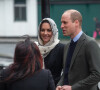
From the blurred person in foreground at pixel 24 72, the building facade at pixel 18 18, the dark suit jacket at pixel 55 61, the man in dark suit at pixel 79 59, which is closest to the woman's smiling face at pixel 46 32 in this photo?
the dark suit jacket at pixel 55 61

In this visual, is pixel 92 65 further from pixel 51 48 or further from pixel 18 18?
pixel 18 18

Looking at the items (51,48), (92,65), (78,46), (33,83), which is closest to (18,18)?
(51,48)

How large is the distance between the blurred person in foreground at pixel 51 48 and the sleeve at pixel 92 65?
2.71 feet

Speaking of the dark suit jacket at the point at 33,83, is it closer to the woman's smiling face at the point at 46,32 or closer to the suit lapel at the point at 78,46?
the suit lapel at the point at 78,46

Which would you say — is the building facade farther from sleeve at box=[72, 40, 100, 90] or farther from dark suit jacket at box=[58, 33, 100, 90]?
sleeve at box=[72, 40, 100, 90]

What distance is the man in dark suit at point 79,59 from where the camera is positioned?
3797mm

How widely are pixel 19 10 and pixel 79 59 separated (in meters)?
23.8

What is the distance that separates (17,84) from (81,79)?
32.3 inches

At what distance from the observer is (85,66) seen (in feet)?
12.7

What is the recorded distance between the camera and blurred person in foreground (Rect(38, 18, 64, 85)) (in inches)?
Answer: 183

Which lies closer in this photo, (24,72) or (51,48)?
(24,72)

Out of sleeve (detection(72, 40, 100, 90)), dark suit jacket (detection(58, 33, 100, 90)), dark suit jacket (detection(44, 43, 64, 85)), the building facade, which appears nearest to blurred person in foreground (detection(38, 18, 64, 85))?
dark suit jacket (detection(44, 43, 64, 85))

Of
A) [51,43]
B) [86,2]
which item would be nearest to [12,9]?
[86,2]

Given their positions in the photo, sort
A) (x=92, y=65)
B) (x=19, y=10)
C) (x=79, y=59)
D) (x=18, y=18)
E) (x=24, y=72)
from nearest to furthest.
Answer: (x=24, y=72) → (x=92, y=65) → (x=79, y=59) → (x=19, y=10) → (x=18, y=18)
